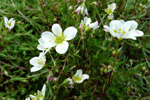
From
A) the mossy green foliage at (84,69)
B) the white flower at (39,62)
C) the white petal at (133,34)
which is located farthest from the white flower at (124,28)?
the white flower at (39,62)

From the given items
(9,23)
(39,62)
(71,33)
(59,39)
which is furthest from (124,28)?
(9,23)

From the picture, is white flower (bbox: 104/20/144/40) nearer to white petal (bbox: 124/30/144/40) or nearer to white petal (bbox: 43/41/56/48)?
white petal (bbox: 124/30/144/40)

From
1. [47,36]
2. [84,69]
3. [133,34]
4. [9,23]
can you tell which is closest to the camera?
[133,34]

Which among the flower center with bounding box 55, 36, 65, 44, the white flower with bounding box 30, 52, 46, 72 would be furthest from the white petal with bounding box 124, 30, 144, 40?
the white flower with bounding box 30, 52, 46, 72

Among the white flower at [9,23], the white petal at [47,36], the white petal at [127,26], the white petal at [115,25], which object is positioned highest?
the white flower at [9,23]

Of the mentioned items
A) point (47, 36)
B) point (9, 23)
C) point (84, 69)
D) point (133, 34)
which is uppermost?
point (9, 23)

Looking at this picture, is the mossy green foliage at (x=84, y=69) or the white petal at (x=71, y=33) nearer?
the white petal at (x=71, y=33)

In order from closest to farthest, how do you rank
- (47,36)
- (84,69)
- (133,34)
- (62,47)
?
(133,34), (62,47), (47,36), (84,69)

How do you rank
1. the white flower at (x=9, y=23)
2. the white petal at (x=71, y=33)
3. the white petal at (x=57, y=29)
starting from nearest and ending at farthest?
1. the white petal at (x=71, y=33)
2. the white petal at (x=57, y=29)
3. the white flower at (x=9, y=23)

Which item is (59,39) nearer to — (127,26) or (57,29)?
(57,29)

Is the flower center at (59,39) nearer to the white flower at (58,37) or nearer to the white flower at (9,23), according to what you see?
the white flower at (58,37)
